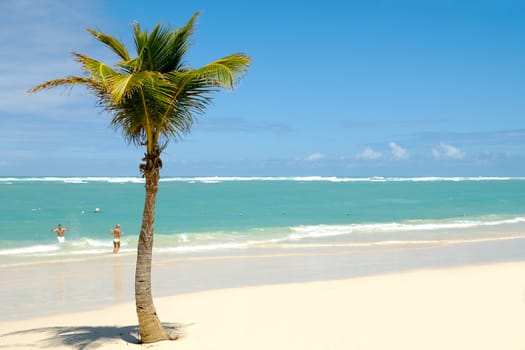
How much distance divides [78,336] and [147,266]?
2.41 meters

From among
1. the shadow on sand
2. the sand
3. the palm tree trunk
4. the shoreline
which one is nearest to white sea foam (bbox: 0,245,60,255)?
the shoreline

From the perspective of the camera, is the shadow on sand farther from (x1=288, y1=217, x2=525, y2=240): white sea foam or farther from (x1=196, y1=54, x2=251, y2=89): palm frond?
(x1=288, y1=217, x2=525, y2=240): white sea foam

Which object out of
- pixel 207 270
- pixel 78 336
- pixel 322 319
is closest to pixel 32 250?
pixel 207 270

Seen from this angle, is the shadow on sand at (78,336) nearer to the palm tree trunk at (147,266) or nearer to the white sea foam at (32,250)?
the palm tree trunk at (147,266)

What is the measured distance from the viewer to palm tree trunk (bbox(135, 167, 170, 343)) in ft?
27.3

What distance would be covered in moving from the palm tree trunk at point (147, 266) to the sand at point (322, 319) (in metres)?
0.28

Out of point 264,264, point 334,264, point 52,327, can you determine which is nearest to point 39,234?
point 264,264

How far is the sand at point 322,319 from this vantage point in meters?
9.03

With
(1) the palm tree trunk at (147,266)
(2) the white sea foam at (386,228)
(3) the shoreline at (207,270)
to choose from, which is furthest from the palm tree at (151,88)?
(2) the white sea foam at (386,228)

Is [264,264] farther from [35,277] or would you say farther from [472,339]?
[472,339]

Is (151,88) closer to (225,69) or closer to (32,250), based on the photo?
(225,69)

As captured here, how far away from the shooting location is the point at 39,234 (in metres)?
32.3

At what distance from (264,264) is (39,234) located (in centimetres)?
1835

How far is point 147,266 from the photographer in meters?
8.46
